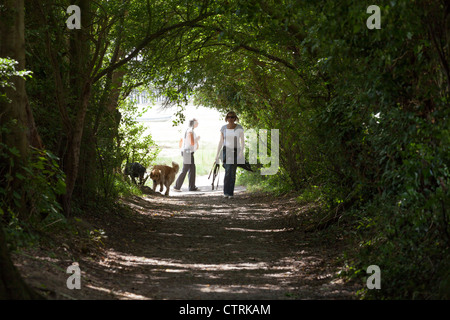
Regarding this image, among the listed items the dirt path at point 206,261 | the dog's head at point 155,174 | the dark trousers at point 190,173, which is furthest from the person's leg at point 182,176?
the dirt path at point 206,261

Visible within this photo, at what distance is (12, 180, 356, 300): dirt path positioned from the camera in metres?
6.28

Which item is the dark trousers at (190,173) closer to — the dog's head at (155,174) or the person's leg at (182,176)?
the person's leg at (182,176)

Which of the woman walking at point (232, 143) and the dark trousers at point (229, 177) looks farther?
the dark trousers at point (229, 177)

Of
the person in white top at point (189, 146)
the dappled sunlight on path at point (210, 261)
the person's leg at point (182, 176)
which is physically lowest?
the dappled sunlight on path at point (210, 261)

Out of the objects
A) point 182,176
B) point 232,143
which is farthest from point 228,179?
point 182,176

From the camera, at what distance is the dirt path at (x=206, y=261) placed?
6.28 meters

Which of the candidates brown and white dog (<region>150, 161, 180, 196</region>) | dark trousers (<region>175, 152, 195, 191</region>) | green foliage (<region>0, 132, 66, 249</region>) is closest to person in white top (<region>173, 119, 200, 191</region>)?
dark trousers (<region>175, 152, 195, 191</region>)

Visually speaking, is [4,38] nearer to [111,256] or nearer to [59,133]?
[59,133]

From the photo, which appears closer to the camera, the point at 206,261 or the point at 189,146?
the point at 206,261

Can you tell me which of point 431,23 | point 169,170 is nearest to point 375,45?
point 431,23

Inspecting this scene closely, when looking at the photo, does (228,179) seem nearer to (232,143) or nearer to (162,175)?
(232,143)

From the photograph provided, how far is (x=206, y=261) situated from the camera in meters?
8.39

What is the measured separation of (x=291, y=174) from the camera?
16500 millimetres

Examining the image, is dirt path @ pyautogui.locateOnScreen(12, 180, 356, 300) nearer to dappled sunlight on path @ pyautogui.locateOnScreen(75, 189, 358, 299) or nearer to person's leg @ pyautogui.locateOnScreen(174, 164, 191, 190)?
dappled sunlight on path @ pyautogui.locateOnScreen(75, 189, 358, 299)
